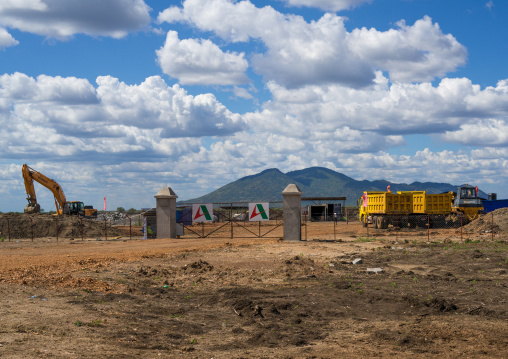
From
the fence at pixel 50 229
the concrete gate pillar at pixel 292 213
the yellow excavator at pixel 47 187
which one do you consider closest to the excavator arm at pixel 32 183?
the yellow excavator at pixel 47 187

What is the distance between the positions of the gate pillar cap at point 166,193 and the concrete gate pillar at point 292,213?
713 centimetres

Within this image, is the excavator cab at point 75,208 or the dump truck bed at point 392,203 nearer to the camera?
the dump truck bed at point 392,203

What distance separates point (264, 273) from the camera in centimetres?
1623

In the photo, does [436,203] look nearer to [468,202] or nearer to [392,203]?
[392,203]

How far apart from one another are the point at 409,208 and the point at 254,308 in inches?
1292

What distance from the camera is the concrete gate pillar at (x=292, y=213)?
86.8 ft

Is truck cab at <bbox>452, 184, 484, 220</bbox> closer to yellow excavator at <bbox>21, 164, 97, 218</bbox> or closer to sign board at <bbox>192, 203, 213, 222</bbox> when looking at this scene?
sign board at <bbox>192, 203, 213, 222</bbox>

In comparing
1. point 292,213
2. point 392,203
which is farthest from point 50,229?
point 392,203

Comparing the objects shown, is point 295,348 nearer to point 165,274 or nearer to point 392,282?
point 392,282

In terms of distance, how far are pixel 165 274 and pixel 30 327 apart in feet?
23.6

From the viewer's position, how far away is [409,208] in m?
41.4

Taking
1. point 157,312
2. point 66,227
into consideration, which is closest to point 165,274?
point 157,312

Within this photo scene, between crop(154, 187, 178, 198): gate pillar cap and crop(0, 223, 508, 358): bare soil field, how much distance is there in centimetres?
1065

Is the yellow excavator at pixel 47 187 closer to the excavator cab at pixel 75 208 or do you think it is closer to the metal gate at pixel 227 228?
the excavator cab at pixel 75 208
